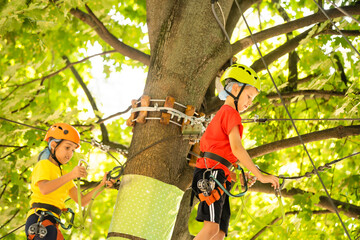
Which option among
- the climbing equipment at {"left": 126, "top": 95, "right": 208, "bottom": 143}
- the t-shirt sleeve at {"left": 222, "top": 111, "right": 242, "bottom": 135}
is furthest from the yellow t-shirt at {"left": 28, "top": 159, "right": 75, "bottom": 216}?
the t-shirt sleeve at {"left": 222, "top": 111, "right": 242, "bottom": 135}

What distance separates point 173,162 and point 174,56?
1.08m

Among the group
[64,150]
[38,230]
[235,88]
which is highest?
[235,88]

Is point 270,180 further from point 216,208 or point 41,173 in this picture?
point 41,173

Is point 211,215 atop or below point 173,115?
below

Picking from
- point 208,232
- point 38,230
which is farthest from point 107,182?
point 208,232

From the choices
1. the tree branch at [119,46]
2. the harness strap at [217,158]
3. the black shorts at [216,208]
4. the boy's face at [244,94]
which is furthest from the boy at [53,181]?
the tree branch at [119,46]

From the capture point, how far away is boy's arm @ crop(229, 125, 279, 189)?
4.02 metres

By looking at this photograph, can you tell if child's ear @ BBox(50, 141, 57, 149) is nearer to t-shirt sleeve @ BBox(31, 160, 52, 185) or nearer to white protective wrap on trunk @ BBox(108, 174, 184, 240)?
t-shirt sleeve @ BBox(31, 160, 52, 185)

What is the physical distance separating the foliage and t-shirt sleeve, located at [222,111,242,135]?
221 centimetres

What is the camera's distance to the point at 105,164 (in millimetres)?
12359

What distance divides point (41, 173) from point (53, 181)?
0.18 m

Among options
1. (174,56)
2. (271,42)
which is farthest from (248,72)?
(271,42)

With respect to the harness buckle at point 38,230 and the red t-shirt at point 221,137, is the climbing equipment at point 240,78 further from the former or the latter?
the harness buckle at point 38,230

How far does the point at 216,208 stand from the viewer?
13.5 ft
